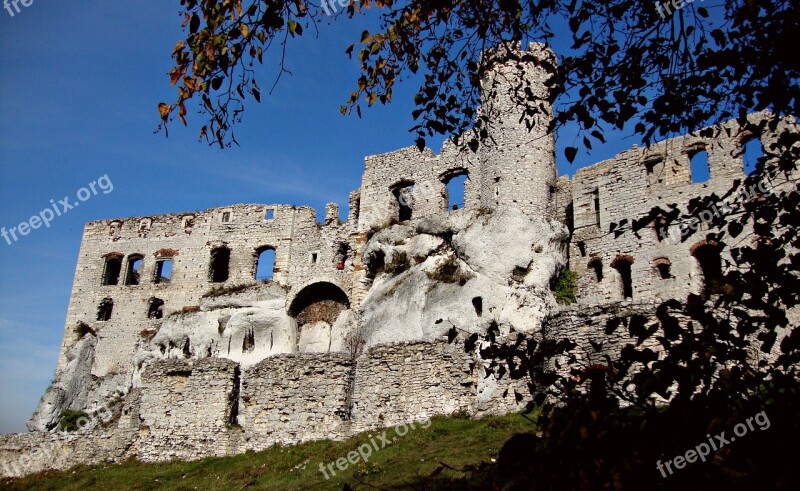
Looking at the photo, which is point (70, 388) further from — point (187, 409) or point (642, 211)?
point (642, 211)

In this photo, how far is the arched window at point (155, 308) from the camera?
39.1 meters

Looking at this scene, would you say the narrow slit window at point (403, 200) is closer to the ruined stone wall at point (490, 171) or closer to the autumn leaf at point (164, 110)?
the ruined stone wall at point (490, 171)

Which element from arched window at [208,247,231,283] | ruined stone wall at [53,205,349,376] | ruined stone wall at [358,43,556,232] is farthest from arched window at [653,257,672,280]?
arched window at [208,247,231,283]

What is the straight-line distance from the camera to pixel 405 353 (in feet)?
59.0

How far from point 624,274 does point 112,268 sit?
29654mm

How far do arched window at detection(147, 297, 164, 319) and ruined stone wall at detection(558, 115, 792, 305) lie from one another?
22694mm

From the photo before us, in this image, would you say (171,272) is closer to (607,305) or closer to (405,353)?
(405,353)

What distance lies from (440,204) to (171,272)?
16.3 metres

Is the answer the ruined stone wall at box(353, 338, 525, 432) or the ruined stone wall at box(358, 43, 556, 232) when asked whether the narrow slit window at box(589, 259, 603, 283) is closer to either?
the ruined stone wall at box(358, 43, 556, 232)

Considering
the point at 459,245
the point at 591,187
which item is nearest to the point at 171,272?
the point at 459,245

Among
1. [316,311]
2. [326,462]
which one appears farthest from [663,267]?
[316,311]

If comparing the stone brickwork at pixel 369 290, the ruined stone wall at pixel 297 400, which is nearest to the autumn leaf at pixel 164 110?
the stone brickwork at pixel 369 290

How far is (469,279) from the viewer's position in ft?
89.9

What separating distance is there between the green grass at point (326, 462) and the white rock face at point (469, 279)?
892 cm
